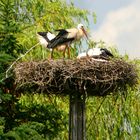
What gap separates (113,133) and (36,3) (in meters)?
3.78

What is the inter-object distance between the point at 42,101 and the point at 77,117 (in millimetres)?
3218

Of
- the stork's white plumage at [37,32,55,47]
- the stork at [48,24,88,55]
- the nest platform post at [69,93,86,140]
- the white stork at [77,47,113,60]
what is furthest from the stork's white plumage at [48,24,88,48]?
the nest platform post at [69,93,86,140]

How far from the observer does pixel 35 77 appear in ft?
28.2

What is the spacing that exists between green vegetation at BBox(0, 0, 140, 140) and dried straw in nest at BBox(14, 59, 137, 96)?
0.46 m

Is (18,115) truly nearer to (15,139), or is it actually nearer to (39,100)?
(15,139)

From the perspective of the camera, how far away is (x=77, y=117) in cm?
965

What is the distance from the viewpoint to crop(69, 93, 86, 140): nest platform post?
9.57 meters

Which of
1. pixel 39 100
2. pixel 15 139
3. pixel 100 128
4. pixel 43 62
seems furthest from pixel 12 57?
pixel 100 128

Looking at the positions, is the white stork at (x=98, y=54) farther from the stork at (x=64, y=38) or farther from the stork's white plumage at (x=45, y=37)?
the stork's white plumage at (x=45, y=37)

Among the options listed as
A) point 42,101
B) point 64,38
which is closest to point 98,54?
point 64,38

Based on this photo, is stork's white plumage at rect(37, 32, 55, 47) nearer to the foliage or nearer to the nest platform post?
the foliage

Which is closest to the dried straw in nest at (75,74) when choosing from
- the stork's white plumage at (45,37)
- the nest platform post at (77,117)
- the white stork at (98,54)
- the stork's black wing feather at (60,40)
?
the white stork at (98,54)

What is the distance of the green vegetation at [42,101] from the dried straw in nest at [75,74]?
1.52 feet

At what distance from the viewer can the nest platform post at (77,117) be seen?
31.4 ft
